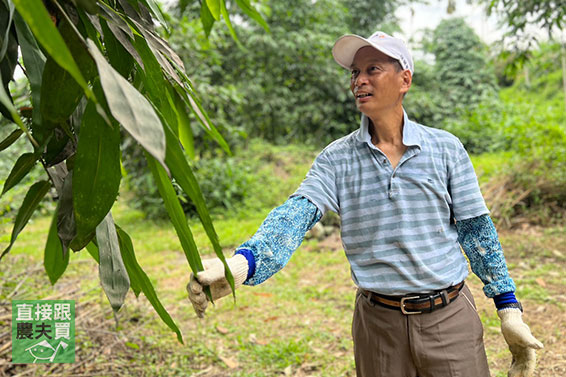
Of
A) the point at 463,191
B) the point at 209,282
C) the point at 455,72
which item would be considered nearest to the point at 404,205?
the point at 463,191

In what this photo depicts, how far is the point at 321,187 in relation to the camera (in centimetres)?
135

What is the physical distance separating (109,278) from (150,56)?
1.18ft

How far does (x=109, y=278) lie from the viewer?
0.78 meters

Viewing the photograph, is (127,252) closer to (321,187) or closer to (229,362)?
(321,187)

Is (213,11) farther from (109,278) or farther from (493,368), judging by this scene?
(493,368)

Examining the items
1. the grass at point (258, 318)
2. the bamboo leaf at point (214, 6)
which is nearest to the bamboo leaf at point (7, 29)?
the bamboo leaf at point (214, 6)

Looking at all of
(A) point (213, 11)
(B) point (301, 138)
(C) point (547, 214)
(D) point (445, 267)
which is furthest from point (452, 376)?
(B) point (301, 138)

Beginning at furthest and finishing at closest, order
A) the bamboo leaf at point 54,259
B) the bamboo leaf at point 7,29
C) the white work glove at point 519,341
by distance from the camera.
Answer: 1. the white work glove at point 519,341
2. the bamboo leaf at point 54,259
3. the bamboo leaf at point 7,29

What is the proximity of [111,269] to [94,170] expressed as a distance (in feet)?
0.80

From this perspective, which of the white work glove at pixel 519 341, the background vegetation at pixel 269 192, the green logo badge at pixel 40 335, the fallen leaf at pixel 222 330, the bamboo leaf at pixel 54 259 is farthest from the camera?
the fallen leaf at pixel 222 330

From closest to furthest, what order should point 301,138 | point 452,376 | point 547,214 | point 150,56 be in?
1. point 150,56
2. point 452,376
3. point 547,214
4. point 301,138

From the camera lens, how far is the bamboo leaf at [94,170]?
599 mm

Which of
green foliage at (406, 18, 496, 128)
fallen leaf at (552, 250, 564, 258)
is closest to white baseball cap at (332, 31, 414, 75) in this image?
fallen leaf at (552, 250, 564, 258)

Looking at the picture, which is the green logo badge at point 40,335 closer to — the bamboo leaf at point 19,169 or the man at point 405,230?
the man at point 405,230
